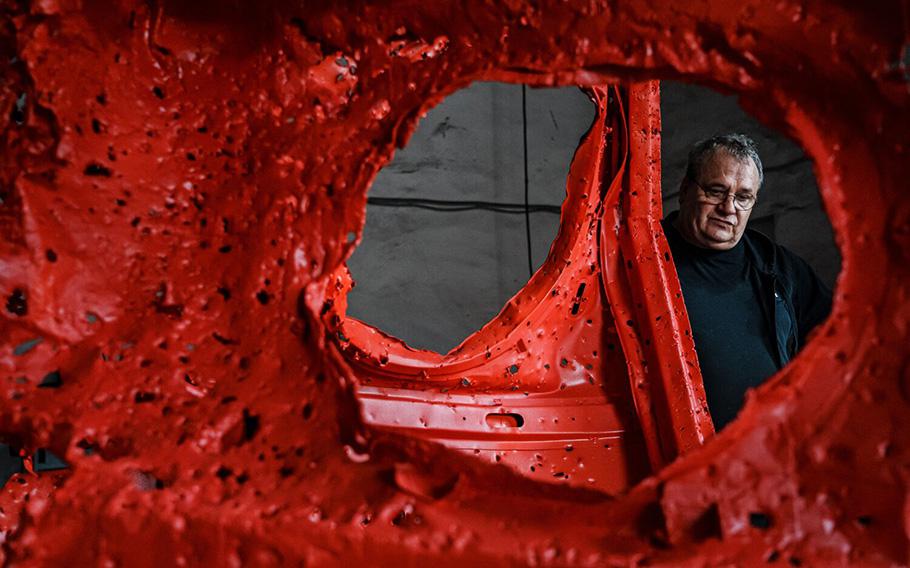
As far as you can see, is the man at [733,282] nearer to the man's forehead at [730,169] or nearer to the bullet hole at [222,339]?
the man's forehead at [730,169]

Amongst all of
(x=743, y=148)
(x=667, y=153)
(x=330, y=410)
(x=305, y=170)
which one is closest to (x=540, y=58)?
(x=305, y=170)

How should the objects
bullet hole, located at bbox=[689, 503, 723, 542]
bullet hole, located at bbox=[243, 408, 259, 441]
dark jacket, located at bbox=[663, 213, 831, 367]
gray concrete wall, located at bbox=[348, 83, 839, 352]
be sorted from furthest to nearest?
1. gray concrete wall, located at bbox=[348, 83, 839, 352]
2. dark jacket, located at bbox=[663, 213, 831, 367]
3. bullet hole, located at bbox=[243, 408, 259, 441]
4. bullet hole, located at bbox=[689, 503, 723, 542]

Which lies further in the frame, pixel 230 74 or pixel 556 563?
pixel 230 74

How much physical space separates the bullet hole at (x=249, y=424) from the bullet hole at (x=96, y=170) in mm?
306

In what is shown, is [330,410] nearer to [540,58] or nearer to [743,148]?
[540,58]

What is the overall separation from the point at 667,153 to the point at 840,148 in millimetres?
3300

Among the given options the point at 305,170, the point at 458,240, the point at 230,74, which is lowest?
the point at 458,240

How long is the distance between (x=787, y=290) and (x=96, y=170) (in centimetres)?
157

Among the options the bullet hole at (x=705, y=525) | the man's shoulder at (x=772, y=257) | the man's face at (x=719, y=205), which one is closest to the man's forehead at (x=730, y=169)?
the man's face at (x=719, y=205)

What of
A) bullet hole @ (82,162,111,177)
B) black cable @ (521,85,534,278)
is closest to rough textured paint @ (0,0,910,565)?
bullet hole @ (82,162,111,177)

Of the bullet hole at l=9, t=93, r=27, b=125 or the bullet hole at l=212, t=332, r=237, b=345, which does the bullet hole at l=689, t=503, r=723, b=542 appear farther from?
the bullet hole at l=9, t=93, r=27, b=125

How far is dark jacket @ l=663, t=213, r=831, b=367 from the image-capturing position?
5.93ft

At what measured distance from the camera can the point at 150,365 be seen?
30.6 inches

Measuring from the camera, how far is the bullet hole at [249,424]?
2.43 ft
